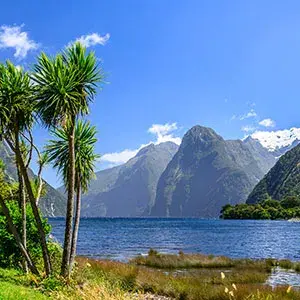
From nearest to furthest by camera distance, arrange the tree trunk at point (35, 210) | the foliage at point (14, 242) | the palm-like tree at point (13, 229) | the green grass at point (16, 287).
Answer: the green grass at point (16, 287) → the palm-like tree at point (13, 229) → the tree trunk at point (35, 210) → the foliage at point (14, 242)

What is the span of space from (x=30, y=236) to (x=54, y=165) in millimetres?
4406

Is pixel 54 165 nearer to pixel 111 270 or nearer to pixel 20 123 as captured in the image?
pixel 20 123

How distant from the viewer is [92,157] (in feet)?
70.4

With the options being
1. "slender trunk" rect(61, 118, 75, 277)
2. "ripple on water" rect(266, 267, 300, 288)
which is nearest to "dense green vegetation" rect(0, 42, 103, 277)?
"slender trunk" rect(61, 118, 75, 277)

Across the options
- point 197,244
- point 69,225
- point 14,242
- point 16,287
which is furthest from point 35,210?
Result: point 197,244

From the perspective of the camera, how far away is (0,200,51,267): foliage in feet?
70.5

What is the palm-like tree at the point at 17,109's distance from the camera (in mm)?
18422

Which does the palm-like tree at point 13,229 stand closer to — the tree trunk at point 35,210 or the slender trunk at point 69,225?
the tree trunk at point 35,210

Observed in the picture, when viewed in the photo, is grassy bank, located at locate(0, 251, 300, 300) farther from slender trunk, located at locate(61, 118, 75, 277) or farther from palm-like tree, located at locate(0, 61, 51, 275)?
palm-like tree, located at locate(0, 61, 51, 275)

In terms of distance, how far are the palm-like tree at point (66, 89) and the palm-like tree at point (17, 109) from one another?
84 centimetres

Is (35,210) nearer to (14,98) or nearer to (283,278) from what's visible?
(14,98)

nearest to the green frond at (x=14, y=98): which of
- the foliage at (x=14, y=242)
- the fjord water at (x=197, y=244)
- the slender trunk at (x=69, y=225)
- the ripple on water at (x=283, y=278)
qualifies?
the slender trunk at (x=69, y=225)

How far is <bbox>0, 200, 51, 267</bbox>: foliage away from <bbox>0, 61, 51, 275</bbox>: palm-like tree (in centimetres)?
338

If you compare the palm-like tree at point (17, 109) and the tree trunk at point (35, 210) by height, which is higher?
the palm-like tree at point (17, 109)
